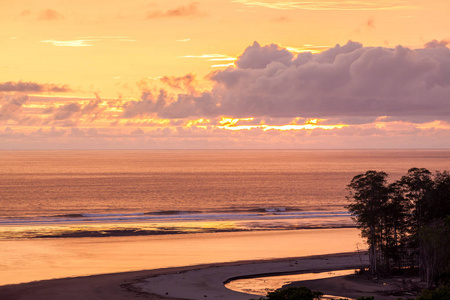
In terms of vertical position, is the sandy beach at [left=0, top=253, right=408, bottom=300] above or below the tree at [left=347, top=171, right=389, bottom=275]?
below

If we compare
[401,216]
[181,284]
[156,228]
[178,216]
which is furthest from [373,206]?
[178,216]

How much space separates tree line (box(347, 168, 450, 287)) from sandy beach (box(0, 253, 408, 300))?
359 centimetres

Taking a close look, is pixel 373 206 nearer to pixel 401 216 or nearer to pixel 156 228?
pixel 401 216

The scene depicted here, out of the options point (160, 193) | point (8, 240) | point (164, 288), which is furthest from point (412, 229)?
point (160, 193)

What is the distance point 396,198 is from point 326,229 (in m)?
30.4

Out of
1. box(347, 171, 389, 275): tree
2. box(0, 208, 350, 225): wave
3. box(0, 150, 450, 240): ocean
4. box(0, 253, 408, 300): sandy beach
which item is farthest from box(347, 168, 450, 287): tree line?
box(0, 208, 350, 225): wave

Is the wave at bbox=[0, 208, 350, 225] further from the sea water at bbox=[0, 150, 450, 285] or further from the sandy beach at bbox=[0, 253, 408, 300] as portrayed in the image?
the sandy beach at bbox=[0, 253, 408, 300]

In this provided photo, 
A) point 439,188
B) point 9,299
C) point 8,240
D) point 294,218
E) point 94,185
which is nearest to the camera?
point 9,299

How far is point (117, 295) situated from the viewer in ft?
134

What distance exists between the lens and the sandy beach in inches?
1615

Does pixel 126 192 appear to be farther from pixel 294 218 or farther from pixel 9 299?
pixel 9 299

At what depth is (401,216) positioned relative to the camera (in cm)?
5009

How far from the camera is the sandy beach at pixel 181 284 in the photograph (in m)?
41.0

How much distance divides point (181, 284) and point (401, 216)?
1988 centimetres
